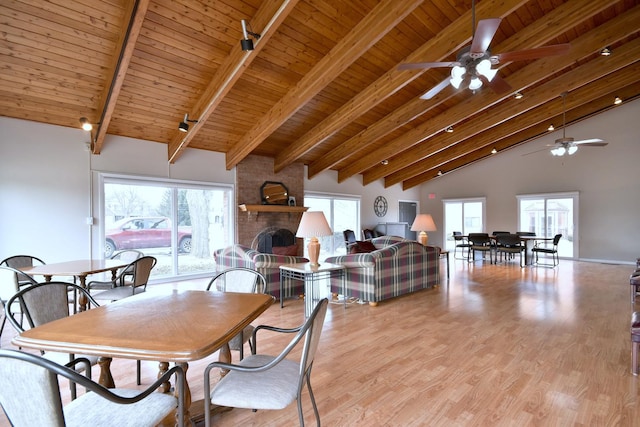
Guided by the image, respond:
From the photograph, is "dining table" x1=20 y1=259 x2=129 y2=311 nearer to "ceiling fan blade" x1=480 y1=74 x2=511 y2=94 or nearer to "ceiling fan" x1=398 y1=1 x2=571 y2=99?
"ceiling fan" x1=398 y1=1 x2=571 y2=99

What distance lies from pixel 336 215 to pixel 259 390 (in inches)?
329

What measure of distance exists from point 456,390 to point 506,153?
972 centimetres

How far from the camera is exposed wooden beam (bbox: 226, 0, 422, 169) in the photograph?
3609mm

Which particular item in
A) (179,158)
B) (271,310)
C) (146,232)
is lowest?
(271,310)

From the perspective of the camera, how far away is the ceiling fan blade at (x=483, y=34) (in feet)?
8.73

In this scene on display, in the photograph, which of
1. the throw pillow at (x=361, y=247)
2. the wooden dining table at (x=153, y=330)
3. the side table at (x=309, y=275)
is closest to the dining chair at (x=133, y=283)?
the side table at (x=309, y=275)

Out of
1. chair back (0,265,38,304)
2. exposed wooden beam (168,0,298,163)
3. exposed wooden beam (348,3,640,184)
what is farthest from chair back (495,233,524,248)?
chair back (0,265,38,304)

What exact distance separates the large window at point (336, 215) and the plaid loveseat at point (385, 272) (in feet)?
14.5

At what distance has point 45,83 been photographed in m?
4.26

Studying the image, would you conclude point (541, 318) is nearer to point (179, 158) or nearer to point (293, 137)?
point (293, 137)

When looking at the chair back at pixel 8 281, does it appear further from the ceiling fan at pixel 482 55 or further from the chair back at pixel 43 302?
the ceiling fan at pixel 482 55

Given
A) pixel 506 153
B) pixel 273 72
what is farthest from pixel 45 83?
pixel 506 153

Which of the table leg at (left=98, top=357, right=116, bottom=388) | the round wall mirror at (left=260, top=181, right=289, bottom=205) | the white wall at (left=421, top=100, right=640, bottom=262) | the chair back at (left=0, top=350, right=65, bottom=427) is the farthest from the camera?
the white wall at (left=421, top=100, right=640, bottom=262)

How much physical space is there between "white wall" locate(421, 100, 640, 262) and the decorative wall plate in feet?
11.2
